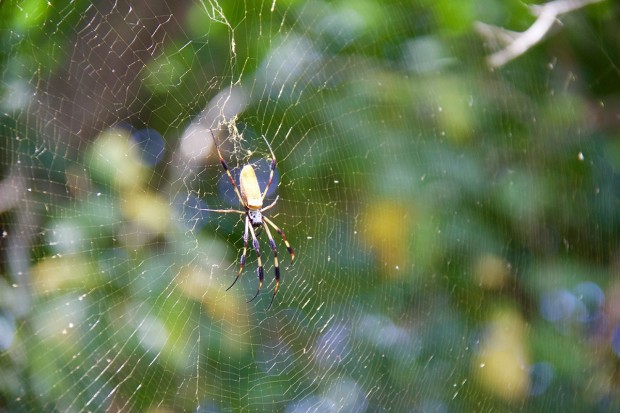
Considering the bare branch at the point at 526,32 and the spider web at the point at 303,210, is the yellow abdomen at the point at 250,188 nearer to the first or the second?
the spider web at the point at 303,210

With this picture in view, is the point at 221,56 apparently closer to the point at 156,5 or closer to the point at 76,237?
the point at 156,5

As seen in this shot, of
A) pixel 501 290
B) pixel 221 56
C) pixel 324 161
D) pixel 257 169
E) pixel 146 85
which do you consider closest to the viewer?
pixel 146 85

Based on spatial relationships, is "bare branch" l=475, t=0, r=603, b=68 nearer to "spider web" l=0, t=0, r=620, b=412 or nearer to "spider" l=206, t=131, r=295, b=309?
"spider web" l=0, t=0, r=620, b=412

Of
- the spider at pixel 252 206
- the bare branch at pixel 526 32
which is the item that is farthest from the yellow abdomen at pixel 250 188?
the bare branch at pixel 526 32

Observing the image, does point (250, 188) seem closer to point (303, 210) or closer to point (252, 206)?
point (252, 206)

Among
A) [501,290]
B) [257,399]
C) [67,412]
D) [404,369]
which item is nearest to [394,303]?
[404,369]

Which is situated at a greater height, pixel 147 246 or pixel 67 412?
pixel 147 246

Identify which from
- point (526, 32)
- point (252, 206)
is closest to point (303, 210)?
point (252, 206)

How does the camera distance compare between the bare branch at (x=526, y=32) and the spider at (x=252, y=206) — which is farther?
the bare branch at (x=526, y=32)
